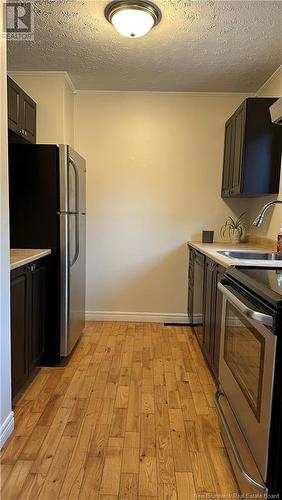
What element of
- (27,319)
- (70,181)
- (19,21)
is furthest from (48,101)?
(27,319)

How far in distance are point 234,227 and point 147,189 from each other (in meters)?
1.07

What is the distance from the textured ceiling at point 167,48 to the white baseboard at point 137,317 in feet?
8.30

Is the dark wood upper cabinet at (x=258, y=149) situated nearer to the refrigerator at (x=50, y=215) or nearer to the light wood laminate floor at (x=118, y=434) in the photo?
the refrigerator at (x=50, y=215)

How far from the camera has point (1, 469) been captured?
1.68m

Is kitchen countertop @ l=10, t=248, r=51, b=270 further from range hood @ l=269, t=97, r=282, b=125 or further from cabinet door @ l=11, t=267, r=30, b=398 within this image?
range hood @ l=269, t=97, r=282, b=125

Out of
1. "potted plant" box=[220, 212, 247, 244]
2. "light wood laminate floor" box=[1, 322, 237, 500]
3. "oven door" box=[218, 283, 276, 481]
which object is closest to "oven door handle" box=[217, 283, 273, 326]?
"oven door" box=[218, 283, 276, 481]

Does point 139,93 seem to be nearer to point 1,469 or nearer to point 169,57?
point 169,57

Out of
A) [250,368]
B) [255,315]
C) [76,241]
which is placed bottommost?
[250,368]

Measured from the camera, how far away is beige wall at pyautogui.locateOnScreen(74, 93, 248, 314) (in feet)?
12.9

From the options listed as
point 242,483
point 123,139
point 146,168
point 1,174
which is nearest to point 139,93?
point 123,139

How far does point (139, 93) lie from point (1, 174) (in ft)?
8.48

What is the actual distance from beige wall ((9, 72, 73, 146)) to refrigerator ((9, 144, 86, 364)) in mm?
771

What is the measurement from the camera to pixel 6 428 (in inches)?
74.9

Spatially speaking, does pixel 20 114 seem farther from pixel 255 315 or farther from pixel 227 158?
pixel 255 315
